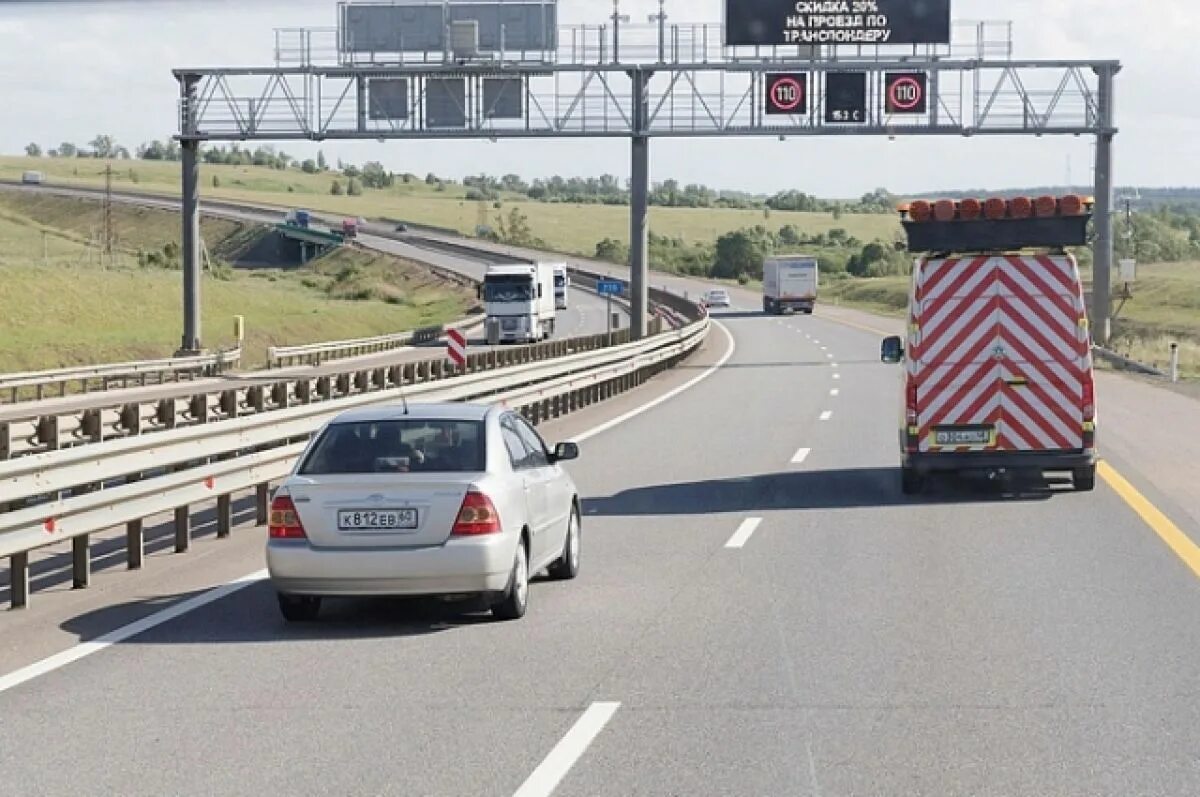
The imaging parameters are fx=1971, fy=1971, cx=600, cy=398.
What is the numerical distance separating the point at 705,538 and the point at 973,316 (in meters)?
4.49

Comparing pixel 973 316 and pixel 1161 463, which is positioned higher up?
pixel 973 316

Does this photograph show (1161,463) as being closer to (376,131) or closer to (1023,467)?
(1023,467)

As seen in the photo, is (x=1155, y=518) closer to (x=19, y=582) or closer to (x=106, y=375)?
(x=19, y=582)

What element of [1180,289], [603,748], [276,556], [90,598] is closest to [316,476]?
[276,556]

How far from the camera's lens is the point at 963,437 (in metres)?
18.9

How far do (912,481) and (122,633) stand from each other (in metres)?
9.62

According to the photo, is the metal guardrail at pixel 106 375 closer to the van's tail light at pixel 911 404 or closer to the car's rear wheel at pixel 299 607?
the van's tail light at pixel 911 404

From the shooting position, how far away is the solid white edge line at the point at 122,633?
10195 millimetres

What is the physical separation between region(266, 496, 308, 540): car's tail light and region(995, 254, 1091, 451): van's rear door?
9190 millimetres

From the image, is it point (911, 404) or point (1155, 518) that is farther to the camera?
point (911, 404)

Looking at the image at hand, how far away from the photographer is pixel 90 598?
42.7ft

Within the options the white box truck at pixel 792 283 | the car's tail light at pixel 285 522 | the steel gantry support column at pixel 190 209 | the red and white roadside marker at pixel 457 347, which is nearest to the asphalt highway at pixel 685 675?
the car's tail light at pixel 285 522

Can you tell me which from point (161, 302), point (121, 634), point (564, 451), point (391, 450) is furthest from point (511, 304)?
point (121, 634)

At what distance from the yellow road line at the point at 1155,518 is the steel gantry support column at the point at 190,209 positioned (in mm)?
36789
